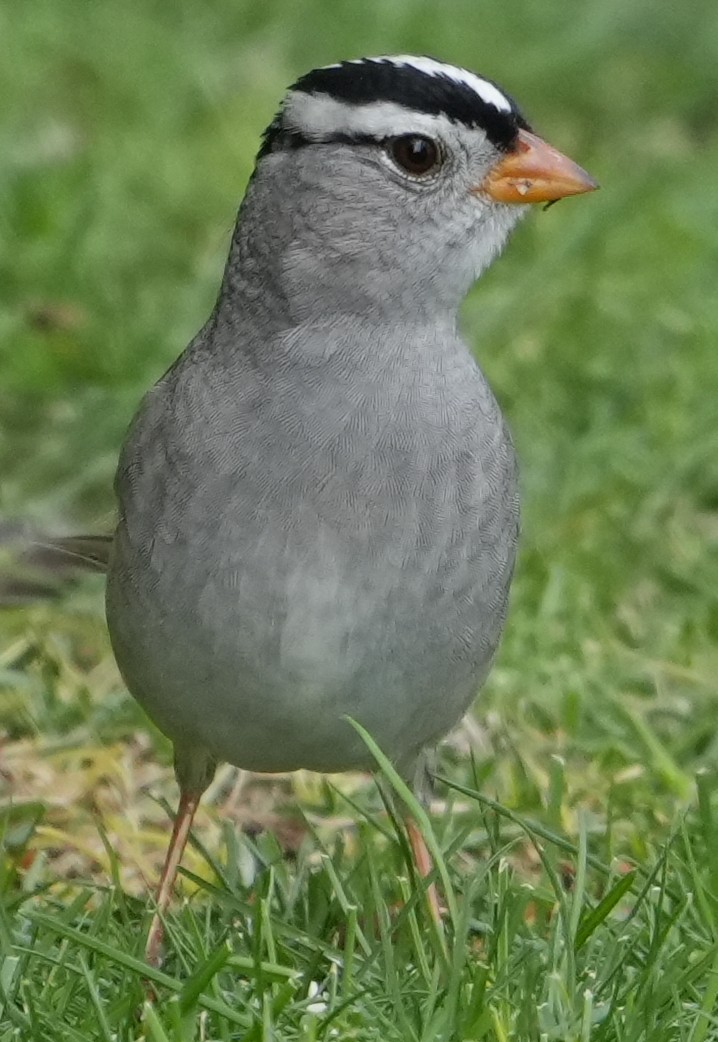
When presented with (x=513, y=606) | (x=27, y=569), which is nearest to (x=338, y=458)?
(x=27, y=569)

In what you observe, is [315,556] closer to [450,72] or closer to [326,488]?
[326,488]

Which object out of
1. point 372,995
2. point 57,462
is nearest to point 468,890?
point 372,995

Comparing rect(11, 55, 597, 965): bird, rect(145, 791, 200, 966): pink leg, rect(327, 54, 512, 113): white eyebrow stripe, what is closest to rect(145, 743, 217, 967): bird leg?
rect(145, 791, 200, 966): pink leg

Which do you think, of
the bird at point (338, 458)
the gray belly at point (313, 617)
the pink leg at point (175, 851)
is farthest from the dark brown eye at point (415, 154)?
the pink leg at point (175, 851)

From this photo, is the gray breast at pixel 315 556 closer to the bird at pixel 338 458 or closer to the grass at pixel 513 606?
the bird at pixel 338 458

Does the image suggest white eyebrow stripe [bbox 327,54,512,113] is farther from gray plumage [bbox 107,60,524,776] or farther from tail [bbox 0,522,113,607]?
tail [bbox 0,522,113,607]
